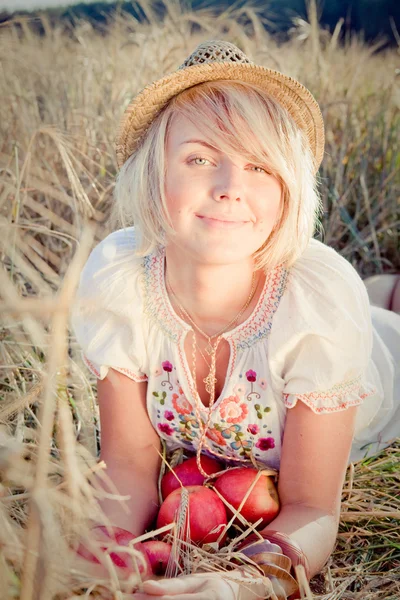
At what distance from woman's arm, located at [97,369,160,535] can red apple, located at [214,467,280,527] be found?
8.1 inches

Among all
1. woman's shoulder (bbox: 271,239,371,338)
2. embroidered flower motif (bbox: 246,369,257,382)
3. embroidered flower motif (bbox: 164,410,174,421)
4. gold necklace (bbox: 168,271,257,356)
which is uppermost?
woman's shoulder (bbox: 271,239,371,338)

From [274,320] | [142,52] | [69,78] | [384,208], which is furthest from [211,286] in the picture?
[142,52]

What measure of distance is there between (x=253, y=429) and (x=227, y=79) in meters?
0.91

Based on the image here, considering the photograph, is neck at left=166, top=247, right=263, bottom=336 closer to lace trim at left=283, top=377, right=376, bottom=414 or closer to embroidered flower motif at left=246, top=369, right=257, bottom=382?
embroidered flower motif at left=246, top=369, right=257, bottom=382

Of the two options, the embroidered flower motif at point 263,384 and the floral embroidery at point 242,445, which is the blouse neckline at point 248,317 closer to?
the embroidered flower motif at point 263,384

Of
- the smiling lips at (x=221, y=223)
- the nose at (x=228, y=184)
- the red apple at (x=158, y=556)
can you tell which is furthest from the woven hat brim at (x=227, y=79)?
the red apple at (x=158, y=556)

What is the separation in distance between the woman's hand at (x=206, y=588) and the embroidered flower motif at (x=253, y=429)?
0.47m

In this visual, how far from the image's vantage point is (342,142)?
346cm

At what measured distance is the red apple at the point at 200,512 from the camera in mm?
1585

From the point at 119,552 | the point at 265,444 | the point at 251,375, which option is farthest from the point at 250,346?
the point at 119,552

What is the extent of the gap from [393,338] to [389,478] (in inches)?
19.8

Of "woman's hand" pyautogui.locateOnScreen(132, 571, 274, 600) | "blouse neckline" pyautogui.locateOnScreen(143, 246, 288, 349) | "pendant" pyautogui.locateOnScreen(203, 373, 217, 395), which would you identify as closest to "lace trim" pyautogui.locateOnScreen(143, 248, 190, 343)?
"blouse neckline" pyautogui.locateOnScreen(143, 246, 288, 349)

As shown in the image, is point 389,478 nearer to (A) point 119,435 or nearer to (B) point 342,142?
(A) point 119,435

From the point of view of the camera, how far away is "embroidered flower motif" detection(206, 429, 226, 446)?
180 cm
